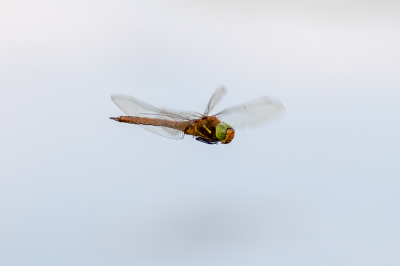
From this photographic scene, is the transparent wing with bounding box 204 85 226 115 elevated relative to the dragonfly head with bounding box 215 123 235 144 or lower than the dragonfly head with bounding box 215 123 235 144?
elevated

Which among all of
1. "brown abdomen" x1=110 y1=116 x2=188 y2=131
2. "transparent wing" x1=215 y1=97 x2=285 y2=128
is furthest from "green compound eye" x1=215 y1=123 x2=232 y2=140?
"brown abdomen" x1=110 y1=116 x2=188 y2=131

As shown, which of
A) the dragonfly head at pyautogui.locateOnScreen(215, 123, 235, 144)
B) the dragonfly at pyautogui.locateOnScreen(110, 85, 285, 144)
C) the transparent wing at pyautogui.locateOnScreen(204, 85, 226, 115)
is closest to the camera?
the dragonfly head at pyautogui.locateOnScreen(215, 123, 235, 144)

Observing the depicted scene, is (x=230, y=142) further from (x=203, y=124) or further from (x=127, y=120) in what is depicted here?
(x=127, y=120)

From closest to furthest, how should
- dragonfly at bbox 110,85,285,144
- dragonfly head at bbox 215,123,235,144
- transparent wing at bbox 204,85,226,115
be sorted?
A: 1. dragonfly head at bbox 215,123,235,144
2. dragonfly at bbox 110,85,285,144
3. transparent wing at bbox 204,85,226,115

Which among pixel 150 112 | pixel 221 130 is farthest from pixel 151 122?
pixel 221 130

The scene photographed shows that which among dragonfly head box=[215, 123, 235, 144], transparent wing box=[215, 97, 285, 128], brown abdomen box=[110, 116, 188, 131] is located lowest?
dragonfly head box=[215, 123, 235, 144]

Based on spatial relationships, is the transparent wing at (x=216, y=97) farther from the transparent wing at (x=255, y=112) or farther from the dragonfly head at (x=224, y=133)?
the dragonfly head at (x=224, y=133)

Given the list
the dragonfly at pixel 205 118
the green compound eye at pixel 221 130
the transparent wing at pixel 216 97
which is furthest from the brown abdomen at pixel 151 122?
the green compound eye at pixel 221 130

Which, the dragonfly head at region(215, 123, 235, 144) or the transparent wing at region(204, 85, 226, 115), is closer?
the dragonfly head at region(215, 123, 235, 144)

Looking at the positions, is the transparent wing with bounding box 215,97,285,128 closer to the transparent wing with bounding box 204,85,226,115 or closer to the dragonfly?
the dragonfly
